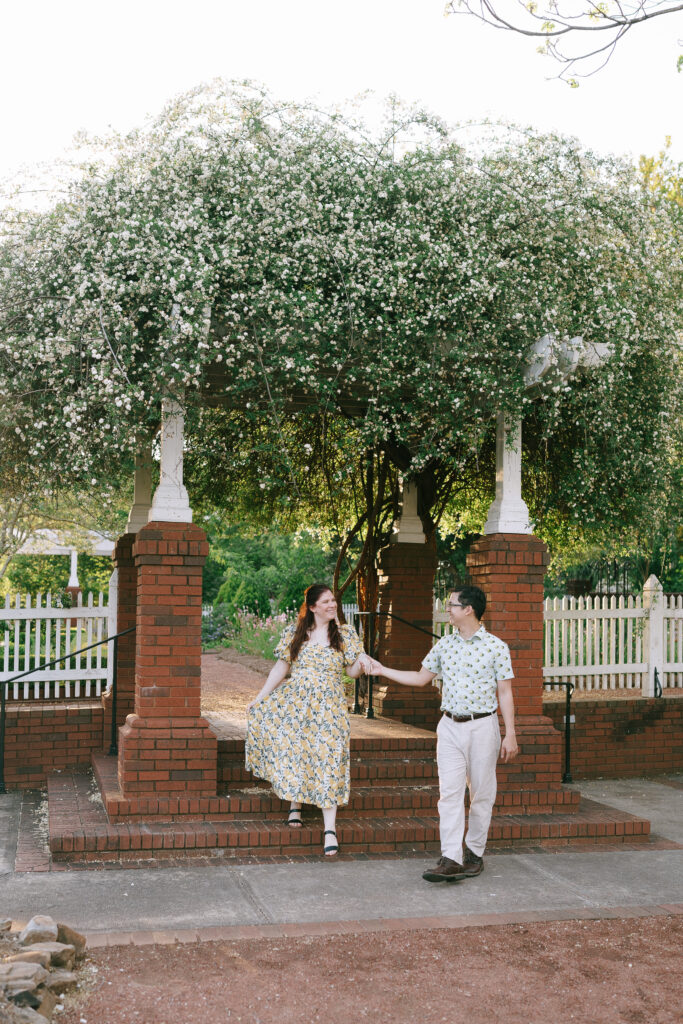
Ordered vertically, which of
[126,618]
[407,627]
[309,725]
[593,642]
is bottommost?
[309,725]

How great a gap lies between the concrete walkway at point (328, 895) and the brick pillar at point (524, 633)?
3.07 ft

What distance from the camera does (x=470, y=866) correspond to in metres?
6.02

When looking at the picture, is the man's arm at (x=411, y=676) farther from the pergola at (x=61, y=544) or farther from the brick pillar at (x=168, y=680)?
the pergola at (x=61, y=544)

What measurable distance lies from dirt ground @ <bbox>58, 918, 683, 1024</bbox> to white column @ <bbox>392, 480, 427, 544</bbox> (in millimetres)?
5599

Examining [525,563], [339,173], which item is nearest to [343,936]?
[525,563]

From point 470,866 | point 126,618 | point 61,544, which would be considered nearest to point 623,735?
point 470,866

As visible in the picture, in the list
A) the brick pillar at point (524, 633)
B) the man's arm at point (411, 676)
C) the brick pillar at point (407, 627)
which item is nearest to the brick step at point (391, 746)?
the brick pillar at point (524, 633)

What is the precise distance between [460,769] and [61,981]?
8.63 ft

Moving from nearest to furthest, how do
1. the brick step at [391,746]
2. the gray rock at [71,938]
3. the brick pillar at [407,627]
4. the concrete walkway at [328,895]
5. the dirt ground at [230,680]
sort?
1. the gray rock at [71,938]
2. the concrete walkway at [328,895]
3. the brick step at [391,746]
4. the brick pillar at [407,627]
5. the dirt ground at [230,680]

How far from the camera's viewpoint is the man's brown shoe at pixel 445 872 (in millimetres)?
5789

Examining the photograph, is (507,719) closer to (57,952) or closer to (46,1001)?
(57,952)

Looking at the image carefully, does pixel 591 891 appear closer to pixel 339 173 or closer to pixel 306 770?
pixel 306 770

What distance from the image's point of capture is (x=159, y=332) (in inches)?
264

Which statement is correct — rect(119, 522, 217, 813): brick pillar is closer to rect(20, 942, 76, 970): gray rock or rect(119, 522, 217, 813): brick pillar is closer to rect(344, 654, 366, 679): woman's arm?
rect(344, 654, 366, 679): woman's arm
